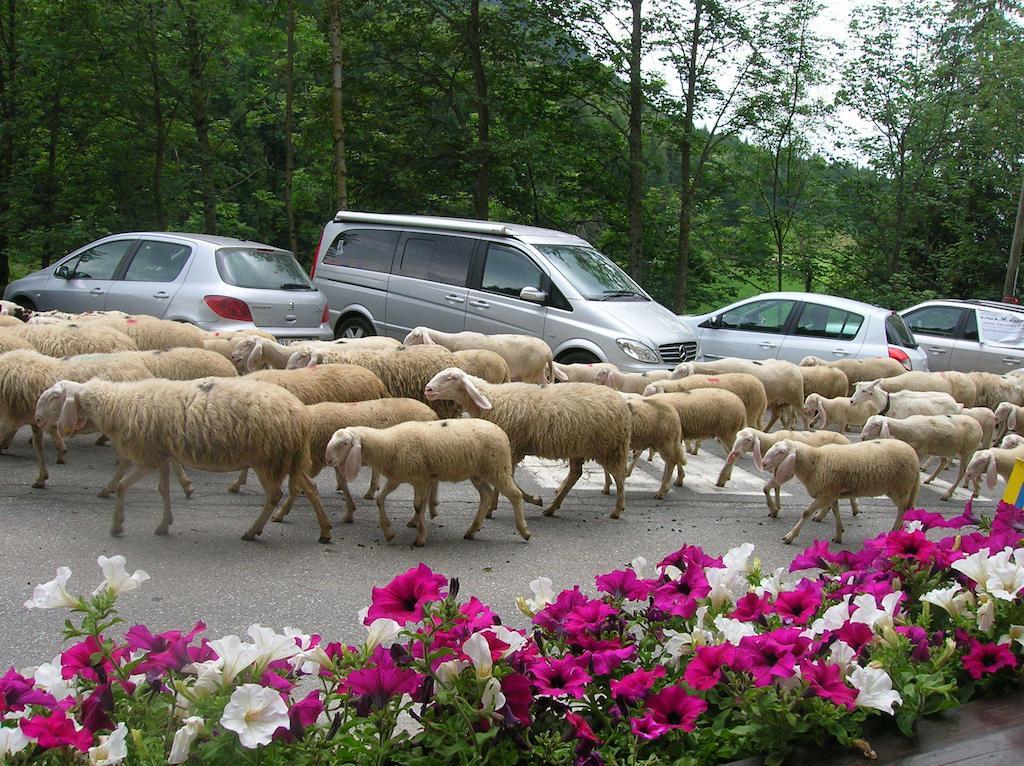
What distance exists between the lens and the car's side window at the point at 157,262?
446 inches

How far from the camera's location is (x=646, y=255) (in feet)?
75.4

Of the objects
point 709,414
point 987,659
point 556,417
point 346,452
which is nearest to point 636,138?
point 709,414

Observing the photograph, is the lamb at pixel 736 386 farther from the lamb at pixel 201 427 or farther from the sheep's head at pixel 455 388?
the lamb at pixel 201 427

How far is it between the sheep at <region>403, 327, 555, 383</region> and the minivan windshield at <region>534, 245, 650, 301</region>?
4.82 ft

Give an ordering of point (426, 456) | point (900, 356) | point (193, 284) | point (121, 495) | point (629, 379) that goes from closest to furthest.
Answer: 1. point (121, 495)
2. point (426, 456)
3. point (629, 379)
4. point (193, 284)
5. point (900, 356)

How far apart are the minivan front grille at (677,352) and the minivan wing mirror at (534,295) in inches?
61.1

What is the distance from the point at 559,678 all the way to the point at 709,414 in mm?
6460

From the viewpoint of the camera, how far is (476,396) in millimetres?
7336

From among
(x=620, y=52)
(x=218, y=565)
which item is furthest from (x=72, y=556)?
(x=620, y=52)

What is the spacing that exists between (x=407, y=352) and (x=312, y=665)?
6.37 m

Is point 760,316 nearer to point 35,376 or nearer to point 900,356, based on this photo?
point 900,356

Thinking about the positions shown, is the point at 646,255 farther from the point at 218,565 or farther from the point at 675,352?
the point at 218,565

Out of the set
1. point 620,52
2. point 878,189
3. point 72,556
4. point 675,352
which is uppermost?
point 620,52

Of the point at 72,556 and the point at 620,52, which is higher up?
the point at 620,52
